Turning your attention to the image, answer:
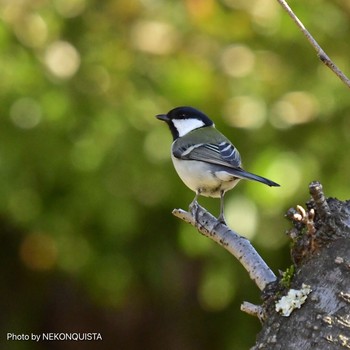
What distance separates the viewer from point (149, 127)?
12.9ft

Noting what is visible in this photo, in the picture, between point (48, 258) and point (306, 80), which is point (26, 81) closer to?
point (48, 258)

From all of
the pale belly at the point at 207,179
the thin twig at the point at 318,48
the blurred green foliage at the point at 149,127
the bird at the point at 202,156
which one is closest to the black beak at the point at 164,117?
the bird at the point at 202,156

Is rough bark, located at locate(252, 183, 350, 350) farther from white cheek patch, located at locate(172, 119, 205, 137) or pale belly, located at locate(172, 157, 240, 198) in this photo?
white cheek patch, located at locate(172, 119, 205, 137)

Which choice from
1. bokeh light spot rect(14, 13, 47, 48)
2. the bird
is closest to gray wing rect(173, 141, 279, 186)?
the bird

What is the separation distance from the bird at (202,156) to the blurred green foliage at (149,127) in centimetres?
30

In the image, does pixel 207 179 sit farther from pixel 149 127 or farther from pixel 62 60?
pixel 62 60

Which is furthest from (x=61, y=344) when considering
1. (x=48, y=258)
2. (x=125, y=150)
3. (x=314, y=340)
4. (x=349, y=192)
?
(x=314, y=340)

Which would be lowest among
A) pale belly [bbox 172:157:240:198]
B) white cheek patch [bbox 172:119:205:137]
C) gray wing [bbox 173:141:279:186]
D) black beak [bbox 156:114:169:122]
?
pale belly [bbox 172:157:240:198]

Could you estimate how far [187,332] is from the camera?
15.1 feet

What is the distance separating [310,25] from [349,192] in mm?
857

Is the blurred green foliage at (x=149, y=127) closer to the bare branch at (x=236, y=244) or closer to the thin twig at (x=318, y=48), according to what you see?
the bare branch at (x=236, y=244)

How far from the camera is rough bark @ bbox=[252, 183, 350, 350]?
1561 millimetres

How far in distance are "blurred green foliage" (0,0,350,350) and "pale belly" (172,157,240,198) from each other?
0.59m

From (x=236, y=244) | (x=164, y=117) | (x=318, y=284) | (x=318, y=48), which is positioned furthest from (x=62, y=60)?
(x=318, y=284)
